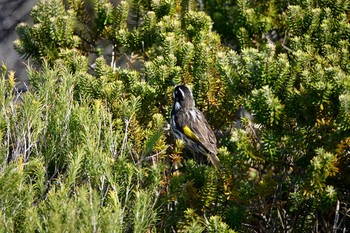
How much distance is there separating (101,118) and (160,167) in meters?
0.67

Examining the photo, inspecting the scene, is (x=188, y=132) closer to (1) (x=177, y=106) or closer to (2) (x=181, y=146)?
(1) (x=177, y=106)

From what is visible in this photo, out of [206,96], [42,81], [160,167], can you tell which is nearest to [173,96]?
[206,96]

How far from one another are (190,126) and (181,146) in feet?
4.42

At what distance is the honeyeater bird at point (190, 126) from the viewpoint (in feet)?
22.6

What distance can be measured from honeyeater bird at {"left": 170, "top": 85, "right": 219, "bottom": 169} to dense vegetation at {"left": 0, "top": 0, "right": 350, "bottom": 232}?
0.34 feet

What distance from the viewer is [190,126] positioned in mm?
7293

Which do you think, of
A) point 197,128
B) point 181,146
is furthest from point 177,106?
point 181,146

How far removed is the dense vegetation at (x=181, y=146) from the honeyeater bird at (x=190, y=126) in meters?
0.10

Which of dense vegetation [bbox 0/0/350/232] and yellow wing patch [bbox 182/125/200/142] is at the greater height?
dense vegetation [bbox 0/0/350/232]

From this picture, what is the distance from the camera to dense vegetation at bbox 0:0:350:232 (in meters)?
4.98

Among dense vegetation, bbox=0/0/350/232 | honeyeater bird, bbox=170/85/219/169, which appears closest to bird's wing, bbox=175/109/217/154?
honeyeater bird, bbox=170/85/219/169

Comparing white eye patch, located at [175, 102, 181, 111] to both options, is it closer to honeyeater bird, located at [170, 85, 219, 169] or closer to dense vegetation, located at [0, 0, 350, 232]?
honeyeater bird, located at [170, 85, 219, 169]

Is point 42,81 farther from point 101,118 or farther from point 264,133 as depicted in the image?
point 264,133

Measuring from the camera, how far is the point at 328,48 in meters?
6.92
